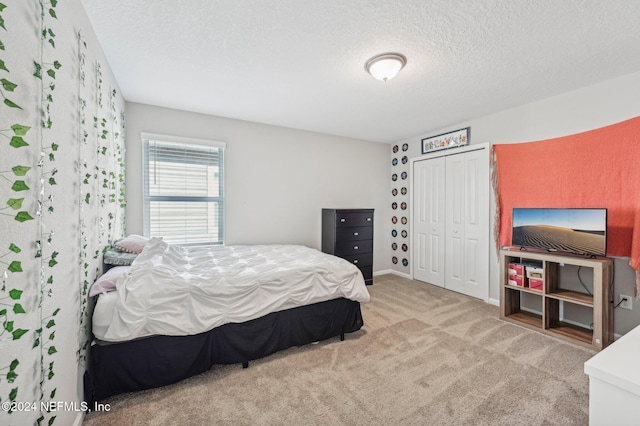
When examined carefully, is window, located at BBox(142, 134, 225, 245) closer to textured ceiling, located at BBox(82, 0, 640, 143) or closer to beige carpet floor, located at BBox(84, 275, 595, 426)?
textured ceiling, located at BBox(82, 0, 640, 143)

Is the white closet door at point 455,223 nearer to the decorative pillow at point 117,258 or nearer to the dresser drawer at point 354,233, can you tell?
the dresser drawer at point 354,233

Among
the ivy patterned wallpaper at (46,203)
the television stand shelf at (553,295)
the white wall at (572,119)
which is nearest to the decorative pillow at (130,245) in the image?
the ivy patterned wallpaper at (46,203)

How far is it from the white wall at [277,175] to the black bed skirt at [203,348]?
69.4 inches

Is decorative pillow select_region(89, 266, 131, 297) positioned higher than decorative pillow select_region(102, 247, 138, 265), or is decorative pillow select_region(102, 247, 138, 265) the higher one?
decorative pillow select_region(102, 247, 138, 265)

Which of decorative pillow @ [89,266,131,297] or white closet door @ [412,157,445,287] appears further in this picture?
white closet door @ [412,157,445,287]

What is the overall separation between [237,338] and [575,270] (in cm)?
344

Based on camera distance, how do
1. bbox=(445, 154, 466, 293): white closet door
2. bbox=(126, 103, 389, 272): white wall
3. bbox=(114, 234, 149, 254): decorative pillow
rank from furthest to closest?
1. bbox=(445, 154, 466, 293): white closet door
2. bbox=(126, 103, 389, 272): white wall
3. bbox=(114, 234, 149, 254): decorative pillow

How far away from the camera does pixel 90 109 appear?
5.73 ft

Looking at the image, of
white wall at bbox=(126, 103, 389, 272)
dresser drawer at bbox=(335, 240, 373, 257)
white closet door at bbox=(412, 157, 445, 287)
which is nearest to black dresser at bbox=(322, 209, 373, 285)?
dresser drawer at bbox=(335, 240, 373, 257)

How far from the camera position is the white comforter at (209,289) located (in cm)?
171

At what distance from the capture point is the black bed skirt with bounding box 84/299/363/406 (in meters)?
1.69

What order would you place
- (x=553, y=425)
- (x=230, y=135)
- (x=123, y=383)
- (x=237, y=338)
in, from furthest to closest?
(x=230, y=135)
(x=237, y=338)
(x=123, y=383)
(x=553, y=425)

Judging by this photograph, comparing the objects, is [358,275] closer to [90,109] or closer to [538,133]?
[90,109]

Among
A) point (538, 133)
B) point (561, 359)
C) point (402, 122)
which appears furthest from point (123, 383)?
point (538, 133)
